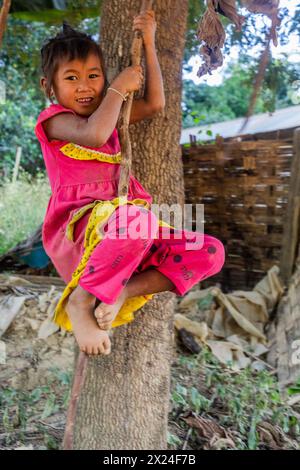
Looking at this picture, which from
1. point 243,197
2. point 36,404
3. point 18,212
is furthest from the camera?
point 18,212

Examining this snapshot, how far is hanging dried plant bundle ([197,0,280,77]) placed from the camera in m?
1.71

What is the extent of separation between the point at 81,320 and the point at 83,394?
957mm

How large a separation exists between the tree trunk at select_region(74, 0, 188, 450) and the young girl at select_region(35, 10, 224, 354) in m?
0.36

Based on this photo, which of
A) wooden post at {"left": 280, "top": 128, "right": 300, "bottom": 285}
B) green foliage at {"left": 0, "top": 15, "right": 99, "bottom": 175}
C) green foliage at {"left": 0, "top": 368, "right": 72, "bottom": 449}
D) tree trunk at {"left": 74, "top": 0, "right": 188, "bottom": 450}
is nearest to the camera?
tree trunk at {"left": 74, "top": 0, "right": 188, "bottom": 450}

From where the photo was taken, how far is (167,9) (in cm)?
248

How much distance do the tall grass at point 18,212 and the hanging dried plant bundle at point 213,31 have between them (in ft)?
17.2

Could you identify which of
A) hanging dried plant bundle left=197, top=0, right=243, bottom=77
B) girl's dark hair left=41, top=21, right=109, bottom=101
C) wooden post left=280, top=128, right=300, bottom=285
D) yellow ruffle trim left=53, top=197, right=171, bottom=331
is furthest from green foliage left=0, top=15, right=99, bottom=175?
yellow ruffle trim left=53, top=197, right=171, bottom=331

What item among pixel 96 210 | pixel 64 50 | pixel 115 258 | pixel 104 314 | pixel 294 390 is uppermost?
pixel 64 50

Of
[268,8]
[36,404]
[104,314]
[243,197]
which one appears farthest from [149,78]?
[243,197]

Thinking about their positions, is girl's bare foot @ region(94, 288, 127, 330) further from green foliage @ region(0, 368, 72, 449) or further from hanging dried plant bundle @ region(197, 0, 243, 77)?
green foliage @ region(0, 368, 72, 449)

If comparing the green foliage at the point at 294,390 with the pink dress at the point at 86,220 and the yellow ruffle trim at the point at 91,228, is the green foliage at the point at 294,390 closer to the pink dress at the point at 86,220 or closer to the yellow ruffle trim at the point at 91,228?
the pink dress at the point at 86,220

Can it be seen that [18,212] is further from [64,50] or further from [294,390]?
[64,50]

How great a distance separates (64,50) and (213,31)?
1.63ft

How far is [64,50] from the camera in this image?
1.92m
